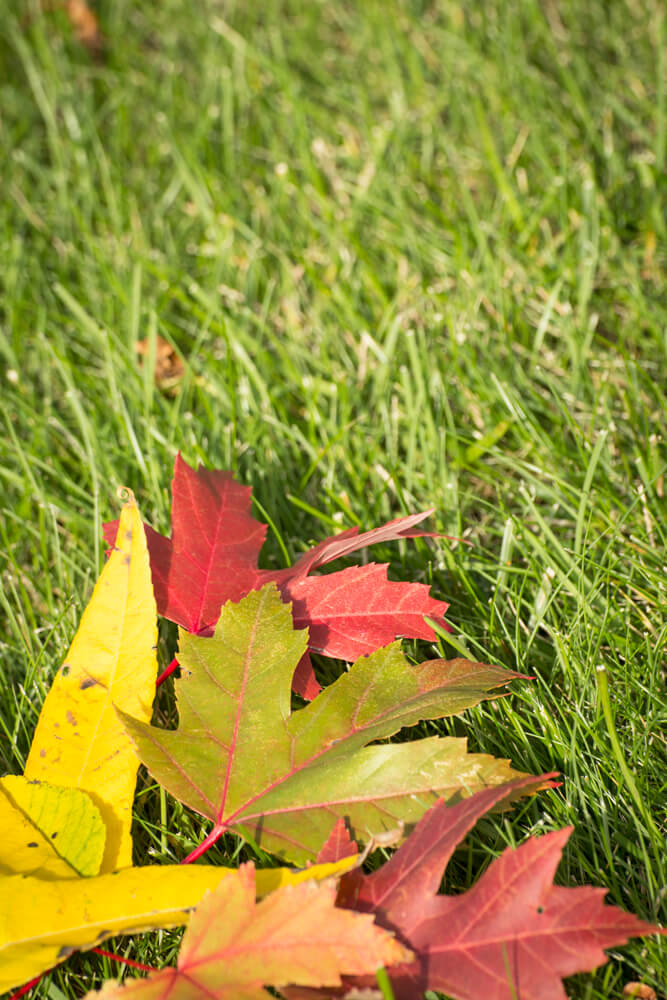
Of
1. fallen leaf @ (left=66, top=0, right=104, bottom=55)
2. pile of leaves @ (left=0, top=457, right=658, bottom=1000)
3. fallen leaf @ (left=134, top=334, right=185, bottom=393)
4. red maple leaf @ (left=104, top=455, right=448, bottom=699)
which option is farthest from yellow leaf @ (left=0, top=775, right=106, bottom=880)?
fallen leaf @ (left=66, top=0, right=104, bottom=55)

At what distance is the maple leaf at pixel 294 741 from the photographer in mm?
930

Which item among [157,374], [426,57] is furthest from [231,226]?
[426,57]

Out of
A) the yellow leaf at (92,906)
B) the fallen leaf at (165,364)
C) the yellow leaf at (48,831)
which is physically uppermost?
the fallen leaf at (165,364)

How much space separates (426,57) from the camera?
268cm

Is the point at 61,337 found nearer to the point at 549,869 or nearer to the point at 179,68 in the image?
the point at 179,68

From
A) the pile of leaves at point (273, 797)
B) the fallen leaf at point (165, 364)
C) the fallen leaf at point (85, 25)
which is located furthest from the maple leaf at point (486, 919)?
the fallen leaf at point (85, 25)

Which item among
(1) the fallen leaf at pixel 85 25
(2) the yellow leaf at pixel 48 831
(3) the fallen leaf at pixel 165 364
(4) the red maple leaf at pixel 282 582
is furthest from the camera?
(1) the fallen leaf at pixel 85 25

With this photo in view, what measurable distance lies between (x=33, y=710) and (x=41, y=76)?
248 cm

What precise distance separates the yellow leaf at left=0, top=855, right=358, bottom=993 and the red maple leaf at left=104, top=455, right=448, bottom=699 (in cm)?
30

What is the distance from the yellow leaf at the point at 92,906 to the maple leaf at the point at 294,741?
84mm

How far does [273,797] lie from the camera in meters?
0.95

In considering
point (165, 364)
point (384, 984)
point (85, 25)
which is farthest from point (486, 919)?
point (85, 25)

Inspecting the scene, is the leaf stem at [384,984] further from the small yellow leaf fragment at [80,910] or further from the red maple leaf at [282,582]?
the red maple leaf at [282,582]

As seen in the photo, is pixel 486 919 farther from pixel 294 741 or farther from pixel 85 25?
pixel 85 25
